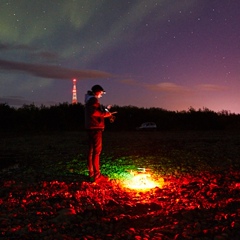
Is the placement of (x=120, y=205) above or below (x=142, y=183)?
below

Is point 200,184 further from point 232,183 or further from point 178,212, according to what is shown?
point 178,212

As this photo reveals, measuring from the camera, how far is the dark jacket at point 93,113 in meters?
8.84

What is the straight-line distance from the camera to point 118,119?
47688 millimetres

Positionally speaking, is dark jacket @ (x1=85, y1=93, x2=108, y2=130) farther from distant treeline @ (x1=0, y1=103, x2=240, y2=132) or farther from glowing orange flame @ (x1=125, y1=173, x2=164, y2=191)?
distant treeline @ (x1=0, y1=103, x2=240, y2=132)

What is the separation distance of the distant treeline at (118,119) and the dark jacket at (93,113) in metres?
32.8

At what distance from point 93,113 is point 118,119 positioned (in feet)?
127

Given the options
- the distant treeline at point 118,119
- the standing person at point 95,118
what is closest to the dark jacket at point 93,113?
the standing person at point 95,118

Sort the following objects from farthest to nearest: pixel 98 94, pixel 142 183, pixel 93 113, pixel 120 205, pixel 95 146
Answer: pixel 95 146, pixel 98 94, pixel 93 113, pixel 142 183, pixel 120 205

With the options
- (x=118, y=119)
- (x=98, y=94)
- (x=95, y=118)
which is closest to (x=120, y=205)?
(x=95, y=118)

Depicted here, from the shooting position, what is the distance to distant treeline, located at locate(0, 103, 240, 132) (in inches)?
1720

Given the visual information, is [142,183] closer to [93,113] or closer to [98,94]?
[93,113]

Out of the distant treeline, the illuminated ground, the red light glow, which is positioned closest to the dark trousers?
the illuminated ground

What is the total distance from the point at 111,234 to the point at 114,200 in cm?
174

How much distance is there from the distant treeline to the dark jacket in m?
32.8
